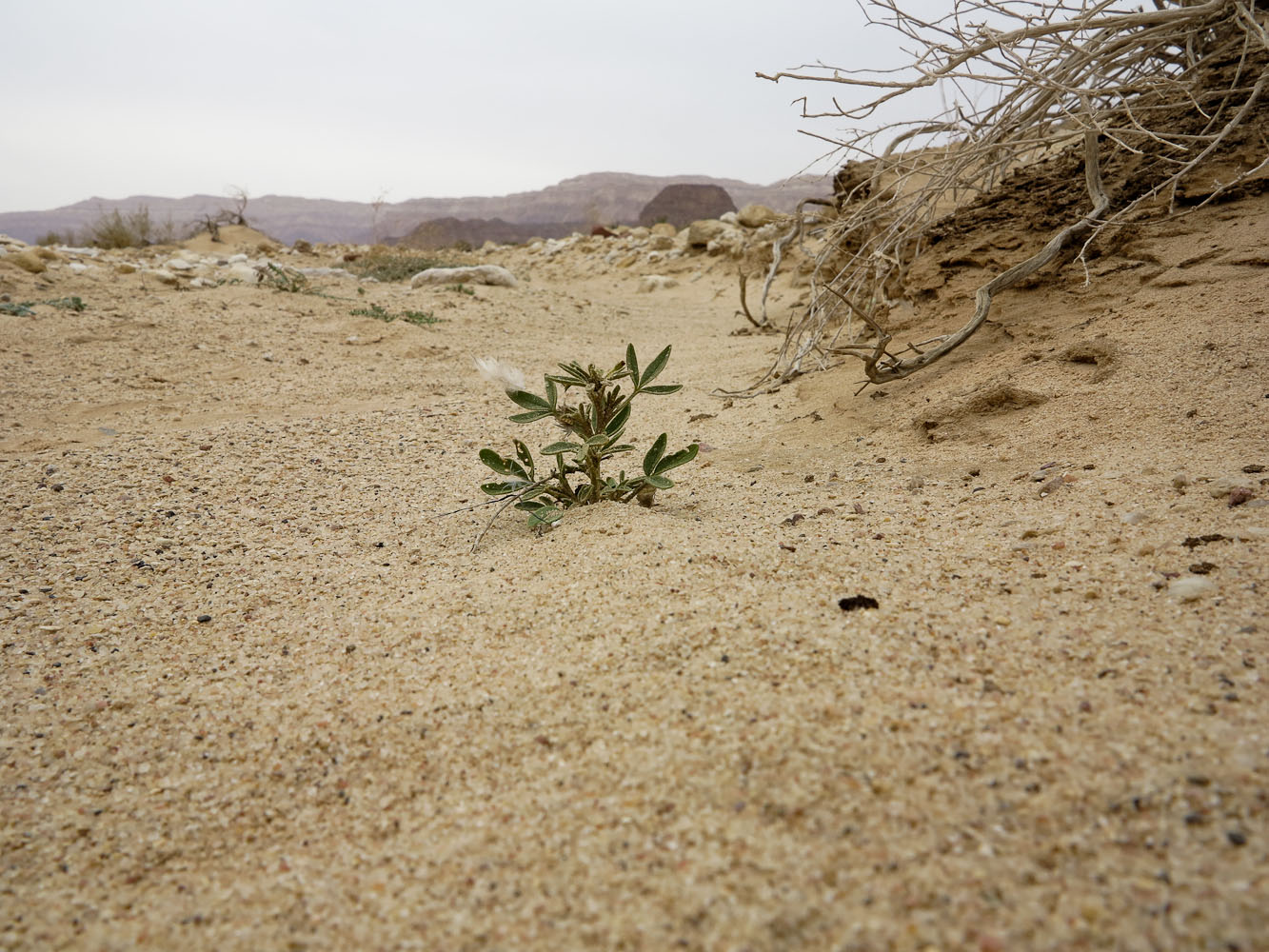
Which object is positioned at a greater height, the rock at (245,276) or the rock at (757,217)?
the rock at (757,217)

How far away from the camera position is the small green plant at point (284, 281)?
632cm

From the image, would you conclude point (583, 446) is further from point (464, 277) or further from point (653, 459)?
point (464, 277)

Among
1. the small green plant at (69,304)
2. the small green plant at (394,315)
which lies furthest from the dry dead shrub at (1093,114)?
the small green plant at (69,304)

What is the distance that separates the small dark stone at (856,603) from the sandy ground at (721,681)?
3 cm

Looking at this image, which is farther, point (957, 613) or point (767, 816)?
point (957, 613)

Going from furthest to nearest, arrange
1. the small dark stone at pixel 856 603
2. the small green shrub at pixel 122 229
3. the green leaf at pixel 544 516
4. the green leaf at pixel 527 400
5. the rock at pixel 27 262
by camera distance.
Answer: the small green shrub at pixel 122 229 < the rock at pixel 27 262 < the green leaf at pixel 544 516 < the green leaf at pixel 527 400 < the small dark stone at pixel 856 603

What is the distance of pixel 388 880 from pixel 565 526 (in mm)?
1079

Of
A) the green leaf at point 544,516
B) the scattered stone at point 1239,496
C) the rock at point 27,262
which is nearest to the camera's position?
the scattered stone at point 1239,496

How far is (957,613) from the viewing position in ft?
4.31

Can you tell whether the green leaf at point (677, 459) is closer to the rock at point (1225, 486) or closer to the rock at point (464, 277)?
the rock at point (1225, 486)

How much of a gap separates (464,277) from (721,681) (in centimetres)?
775

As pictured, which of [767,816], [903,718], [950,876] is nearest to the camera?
[950,876]

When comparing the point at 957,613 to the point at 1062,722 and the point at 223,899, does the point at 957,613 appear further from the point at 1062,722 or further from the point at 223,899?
the point at 223,899

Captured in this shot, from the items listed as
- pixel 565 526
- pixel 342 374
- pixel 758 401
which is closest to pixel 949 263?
pixel 758 401
